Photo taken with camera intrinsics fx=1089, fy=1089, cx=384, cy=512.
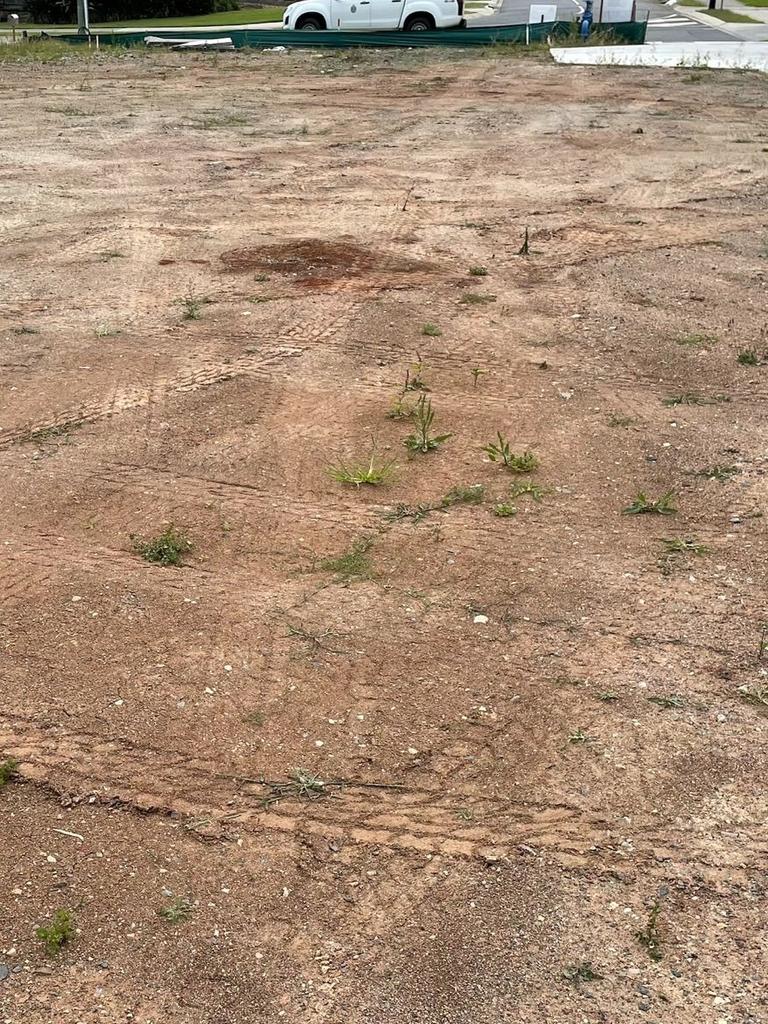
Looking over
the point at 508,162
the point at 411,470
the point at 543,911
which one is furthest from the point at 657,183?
the point at 543,911

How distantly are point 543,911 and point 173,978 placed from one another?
1228mm

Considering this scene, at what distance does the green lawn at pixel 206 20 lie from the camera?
4347 centimetres

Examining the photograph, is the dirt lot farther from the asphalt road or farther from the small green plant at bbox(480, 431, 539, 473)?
the asphalt road

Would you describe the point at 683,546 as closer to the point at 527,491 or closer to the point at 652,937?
the point at 527,491

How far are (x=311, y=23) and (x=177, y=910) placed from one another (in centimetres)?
2839

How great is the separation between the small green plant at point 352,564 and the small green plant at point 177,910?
2.04 m

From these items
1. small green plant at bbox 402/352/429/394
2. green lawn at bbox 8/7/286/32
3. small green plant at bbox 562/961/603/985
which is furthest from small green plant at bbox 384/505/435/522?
green lawn at bbox 8/7/286/32

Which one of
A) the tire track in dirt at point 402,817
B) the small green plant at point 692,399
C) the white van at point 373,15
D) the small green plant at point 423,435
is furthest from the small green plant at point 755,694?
the white van at point 373,15

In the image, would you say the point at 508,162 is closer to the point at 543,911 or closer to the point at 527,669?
the point at 527,669

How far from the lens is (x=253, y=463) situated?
6.59 meters

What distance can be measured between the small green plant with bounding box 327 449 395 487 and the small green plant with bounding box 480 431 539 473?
63 centimetres

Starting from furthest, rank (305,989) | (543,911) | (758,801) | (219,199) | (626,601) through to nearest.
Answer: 1. (219,199)
2. (626,601)
3. (758,801)
4. (543,911)
5. (305,989)

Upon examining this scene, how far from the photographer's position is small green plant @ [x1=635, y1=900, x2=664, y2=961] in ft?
11.5

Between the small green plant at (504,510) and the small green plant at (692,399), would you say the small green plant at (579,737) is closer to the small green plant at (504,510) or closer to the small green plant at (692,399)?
the small green plant at (504,510)
